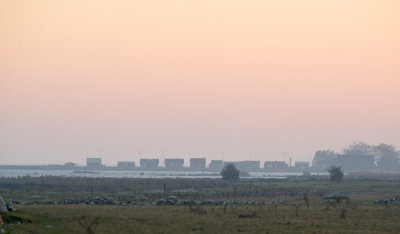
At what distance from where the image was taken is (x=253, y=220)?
38.3 metres

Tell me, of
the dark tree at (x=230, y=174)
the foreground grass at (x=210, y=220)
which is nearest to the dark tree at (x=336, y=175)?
the dark tree at (x=230, y=174)

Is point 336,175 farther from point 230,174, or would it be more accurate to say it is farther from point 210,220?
point 210,220

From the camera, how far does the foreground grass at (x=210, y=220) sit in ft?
110

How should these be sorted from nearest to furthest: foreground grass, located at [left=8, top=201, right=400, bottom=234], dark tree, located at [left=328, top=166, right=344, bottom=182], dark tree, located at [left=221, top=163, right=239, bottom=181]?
foreground grass, located at [left=8, top=201, right=400, bottom=234], dark tree, located at [left=328, top=166, right=344, bottom=182], dark tree, located at [left=221, top=163, right=239, bottom=181]

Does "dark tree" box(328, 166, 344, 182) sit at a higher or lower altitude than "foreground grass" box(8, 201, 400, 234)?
higher

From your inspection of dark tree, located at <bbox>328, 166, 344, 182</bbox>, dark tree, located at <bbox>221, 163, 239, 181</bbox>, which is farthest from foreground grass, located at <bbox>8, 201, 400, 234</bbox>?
dark tree, located at <bbox>221, 163, 239, 181</bbox>

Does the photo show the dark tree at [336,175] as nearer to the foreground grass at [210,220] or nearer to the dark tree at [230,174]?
the dark tree at [230,174]

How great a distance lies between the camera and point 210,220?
125 ft

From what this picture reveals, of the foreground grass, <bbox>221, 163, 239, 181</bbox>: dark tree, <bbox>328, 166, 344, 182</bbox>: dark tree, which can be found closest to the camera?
the foreground grass

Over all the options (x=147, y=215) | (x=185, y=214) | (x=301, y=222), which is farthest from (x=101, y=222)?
(x=301, y=222)

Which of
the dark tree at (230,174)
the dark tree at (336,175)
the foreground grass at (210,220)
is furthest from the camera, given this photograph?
the dark tree at (230,174)

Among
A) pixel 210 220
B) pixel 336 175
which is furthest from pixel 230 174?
pixel 210 220

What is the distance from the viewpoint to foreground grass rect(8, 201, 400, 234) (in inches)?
1323

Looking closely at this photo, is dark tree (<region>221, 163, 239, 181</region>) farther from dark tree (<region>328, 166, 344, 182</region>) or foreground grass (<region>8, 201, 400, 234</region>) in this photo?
foreground grass (<region>8, 201, 400, 234</region>)
